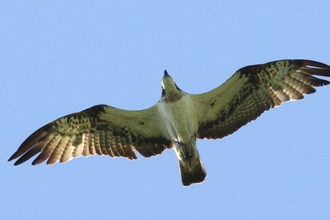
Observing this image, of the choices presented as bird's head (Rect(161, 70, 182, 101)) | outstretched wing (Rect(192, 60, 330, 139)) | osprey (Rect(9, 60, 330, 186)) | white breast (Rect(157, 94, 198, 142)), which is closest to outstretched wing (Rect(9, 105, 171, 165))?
osprey (Rect(9, 60, 330, 186))

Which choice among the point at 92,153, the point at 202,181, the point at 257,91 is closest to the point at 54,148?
the point at 92,153

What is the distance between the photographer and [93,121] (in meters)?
16.5

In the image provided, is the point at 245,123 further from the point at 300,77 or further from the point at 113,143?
the point at 113,143

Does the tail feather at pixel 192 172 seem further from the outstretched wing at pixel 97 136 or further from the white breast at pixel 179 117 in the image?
the outstretched wing at pixel 97 136

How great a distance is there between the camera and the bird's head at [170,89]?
1583cm

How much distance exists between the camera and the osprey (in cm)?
1609

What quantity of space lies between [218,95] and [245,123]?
81cm

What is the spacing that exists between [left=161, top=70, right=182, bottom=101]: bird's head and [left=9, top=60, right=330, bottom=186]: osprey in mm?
25

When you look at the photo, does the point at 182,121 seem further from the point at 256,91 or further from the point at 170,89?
the point at 256,91

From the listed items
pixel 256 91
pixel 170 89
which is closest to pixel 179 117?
pixel 170 89

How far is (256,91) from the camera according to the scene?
53.8ft

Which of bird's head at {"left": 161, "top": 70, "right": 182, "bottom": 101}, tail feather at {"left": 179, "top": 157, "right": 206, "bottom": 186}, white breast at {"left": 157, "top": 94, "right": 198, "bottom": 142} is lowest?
tail feather at {"left": 179, "top": 157, "right": 206, "bottom": 186}

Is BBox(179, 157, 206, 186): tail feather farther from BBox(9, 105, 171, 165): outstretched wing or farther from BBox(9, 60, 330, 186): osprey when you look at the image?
BBox(9, 105, 171, 165): outstretched wing

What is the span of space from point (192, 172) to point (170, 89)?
5.59 feet
